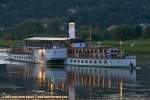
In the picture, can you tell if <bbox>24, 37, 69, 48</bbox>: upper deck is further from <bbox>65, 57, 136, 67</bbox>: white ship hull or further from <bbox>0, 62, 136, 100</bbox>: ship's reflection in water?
<bbox>0, 62, 136, 100</bbox>: ship's reflection in water

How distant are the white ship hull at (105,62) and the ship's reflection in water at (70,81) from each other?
77.0 inches

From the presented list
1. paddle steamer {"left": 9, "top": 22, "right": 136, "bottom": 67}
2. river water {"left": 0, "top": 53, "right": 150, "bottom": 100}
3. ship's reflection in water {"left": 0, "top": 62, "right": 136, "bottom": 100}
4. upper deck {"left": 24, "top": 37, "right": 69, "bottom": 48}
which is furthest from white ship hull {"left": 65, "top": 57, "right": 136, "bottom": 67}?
upper deck {"left": 24, "top": 37, "right": 69, "bottom": 48}

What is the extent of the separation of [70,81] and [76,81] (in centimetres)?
60

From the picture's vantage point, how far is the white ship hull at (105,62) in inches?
3824

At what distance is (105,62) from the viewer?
99.6m

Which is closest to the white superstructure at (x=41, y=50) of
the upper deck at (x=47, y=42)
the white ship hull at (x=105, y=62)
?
the upper deck at (x=47, y=42)

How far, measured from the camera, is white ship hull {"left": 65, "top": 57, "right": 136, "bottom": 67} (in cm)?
9712

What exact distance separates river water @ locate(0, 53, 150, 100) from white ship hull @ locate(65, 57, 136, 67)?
4.49ft

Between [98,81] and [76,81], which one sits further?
[98,81]

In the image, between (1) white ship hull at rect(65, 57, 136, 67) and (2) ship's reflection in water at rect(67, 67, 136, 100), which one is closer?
(2) ship's reflection in water at rect(67, 67, 136, 100)

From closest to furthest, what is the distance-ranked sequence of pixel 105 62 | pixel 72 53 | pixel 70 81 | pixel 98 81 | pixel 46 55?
pixel 70 81, pixel 98 81, pixel 105 62, pixel 72 53, pixel 46 55

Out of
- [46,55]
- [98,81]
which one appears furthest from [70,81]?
[46,55]

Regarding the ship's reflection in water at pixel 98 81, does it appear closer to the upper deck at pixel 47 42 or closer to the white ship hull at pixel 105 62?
the white ship hull at pixel 105 62

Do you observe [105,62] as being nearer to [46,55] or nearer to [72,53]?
[72,53]
